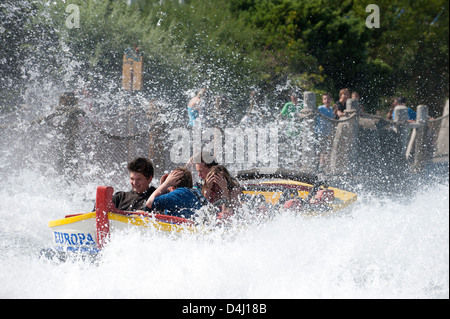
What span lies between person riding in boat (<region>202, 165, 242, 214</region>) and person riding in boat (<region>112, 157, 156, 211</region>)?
A: 623 mm

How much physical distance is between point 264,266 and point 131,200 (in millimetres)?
1632

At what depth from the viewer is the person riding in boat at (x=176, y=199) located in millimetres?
6043

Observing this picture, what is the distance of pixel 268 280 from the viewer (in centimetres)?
532

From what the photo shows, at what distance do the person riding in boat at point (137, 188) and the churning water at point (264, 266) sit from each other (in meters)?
0.55

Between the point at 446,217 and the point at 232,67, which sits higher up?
the point at 232,67

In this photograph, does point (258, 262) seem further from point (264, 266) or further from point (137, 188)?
point (137, 188)

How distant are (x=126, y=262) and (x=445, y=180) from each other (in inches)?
312

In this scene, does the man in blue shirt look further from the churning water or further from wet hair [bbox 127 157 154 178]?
wet hair [bbox 127 157 154 178]
